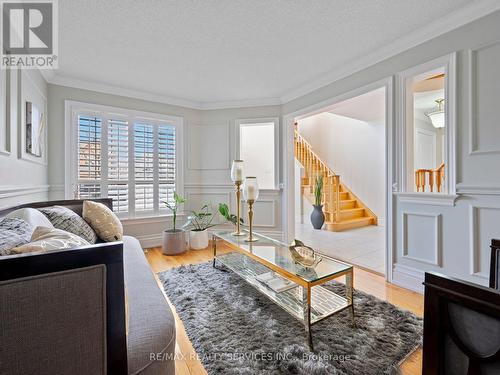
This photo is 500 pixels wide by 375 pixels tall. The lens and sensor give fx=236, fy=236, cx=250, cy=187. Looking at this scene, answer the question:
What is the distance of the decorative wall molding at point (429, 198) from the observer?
6.72 feet

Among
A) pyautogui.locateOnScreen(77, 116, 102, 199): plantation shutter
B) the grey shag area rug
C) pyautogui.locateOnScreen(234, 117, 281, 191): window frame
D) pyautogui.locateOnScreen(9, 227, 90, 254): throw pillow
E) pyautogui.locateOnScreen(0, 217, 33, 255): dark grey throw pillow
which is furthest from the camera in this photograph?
pyautogui.locateOnScreen(234, 117, 281, 191): window frame

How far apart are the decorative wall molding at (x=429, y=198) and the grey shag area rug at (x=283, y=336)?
1.01 metres

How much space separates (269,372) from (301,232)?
13.0ft

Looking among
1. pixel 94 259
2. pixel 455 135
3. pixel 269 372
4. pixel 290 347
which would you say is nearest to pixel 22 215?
pixel 94 259

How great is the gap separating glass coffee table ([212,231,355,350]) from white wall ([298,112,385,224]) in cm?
428

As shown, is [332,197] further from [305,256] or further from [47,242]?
[47,242]

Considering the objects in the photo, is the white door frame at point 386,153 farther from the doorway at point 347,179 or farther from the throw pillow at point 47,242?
the throw pillow at point 47,242

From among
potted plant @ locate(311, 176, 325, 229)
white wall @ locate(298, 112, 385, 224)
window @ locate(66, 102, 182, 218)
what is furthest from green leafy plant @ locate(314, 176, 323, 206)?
window @ locate(66, 102, 182, 218)

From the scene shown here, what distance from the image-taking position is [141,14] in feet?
6.42

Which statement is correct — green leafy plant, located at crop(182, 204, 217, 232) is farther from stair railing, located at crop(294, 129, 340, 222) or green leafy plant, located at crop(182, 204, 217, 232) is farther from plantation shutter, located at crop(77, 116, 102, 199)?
stair railing, located at crop(294, 129, 340, 222)

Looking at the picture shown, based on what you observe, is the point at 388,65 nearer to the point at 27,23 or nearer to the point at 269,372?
the point at 269,372

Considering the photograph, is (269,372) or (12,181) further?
(12,181)

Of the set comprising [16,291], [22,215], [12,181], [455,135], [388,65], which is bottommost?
[16,291]

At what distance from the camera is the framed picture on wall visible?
2281 mm
